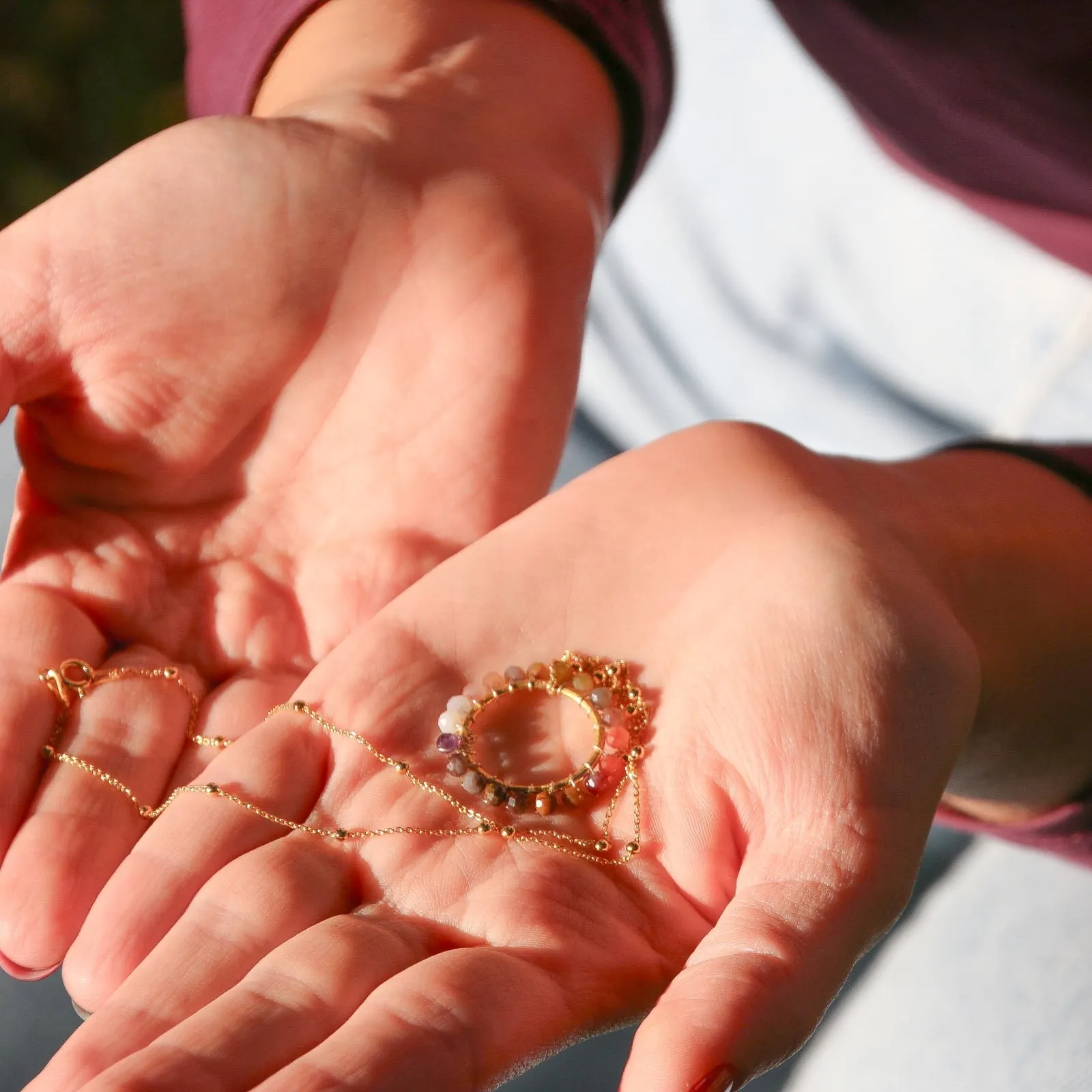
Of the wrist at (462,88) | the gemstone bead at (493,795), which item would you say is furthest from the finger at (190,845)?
the wrist at (462,88)

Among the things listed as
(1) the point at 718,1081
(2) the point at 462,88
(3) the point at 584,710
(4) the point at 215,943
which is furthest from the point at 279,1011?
(2) the point at 462,88

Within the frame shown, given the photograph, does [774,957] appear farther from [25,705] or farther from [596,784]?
[25,705]

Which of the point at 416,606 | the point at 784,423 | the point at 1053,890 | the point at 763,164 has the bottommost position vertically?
the point at 1053,890

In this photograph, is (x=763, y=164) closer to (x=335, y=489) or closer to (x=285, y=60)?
(x=285, y=60)

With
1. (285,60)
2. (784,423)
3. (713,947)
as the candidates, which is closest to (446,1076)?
(713,947)

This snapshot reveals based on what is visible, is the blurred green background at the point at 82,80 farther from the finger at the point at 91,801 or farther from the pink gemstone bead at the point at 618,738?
the pink gemstone bead at the point at 618,738

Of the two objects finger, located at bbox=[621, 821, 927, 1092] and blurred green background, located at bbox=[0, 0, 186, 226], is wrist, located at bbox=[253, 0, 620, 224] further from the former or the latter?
blurred green background, located at bbox=[0, 0, 186, 226]

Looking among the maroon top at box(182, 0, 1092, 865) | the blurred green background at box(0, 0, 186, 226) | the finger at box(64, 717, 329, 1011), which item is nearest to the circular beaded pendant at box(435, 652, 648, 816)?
the finger at box(64, 717, 329, 1011)
